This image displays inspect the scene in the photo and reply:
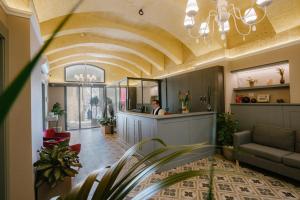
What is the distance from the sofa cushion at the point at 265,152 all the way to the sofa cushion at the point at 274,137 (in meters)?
0.13

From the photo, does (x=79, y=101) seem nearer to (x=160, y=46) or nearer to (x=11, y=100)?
(x=160, y=46)

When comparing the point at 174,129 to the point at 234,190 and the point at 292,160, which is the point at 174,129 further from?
the point at 292,160

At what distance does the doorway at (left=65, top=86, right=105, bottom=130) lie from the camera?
874 cm

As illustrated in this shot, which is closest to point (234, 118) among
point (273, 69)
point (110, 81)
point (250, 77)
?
point (250, 77)

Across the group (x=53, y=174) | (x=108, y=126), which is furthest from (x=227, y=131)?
(x=108, y=126)

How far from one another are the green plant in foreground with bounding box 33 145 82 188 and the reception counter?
5.61ft

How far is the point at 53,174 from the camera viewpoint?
7.30 ft

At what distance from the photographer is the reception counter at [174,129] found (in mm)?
3482

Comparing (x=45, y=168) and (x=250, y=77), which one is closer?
(x=45, y=168)

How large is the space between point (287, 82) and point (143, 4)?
3.89 meters

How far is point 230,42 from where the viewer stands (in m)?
4.70

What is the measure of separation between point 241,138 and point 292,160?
99cm

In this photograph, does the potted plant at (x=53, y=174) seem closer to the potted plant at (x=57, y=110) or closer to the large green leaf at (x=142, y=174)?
the large green leaf at (x=142, y=174)

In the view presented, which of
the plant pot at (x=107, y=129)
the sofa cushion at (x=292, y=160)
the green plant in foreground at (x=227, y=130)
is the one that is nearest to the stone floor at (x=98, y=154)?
the plant pot at (x=107, y=129)
